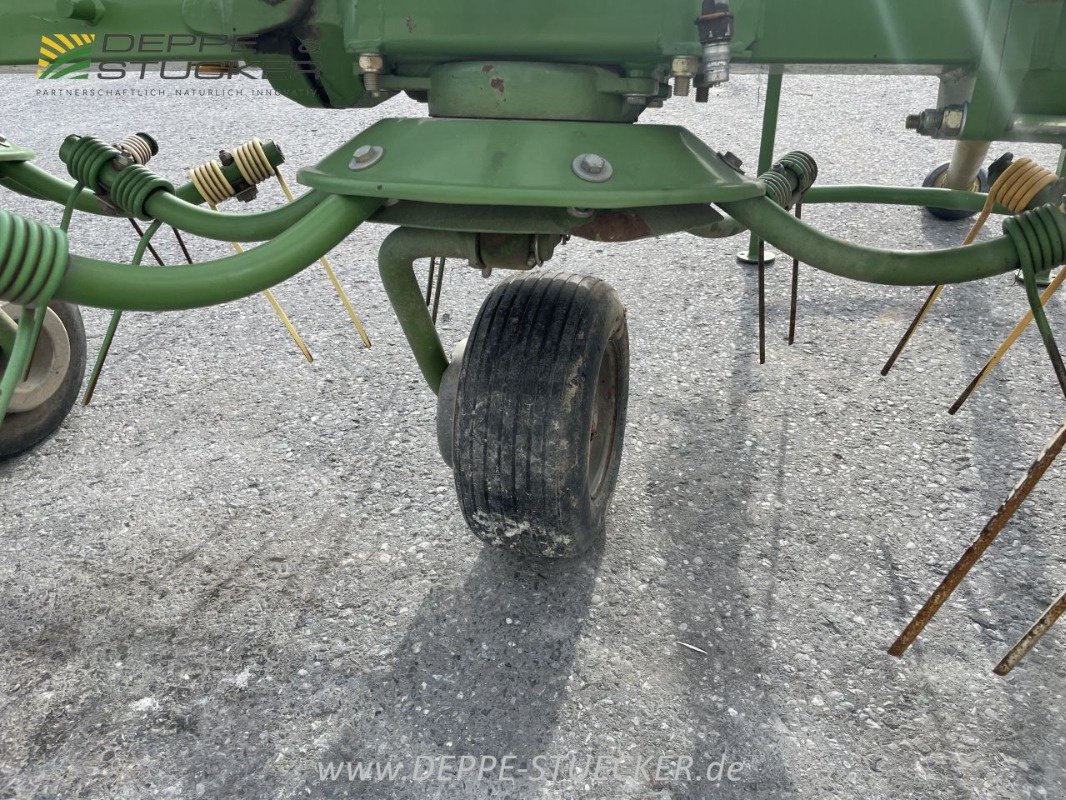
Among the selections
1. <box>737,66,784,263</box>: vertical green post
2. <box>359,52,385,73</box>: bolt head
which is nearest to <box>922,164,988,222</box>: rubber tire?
<box>737,66,784,263</box>: vertical green post

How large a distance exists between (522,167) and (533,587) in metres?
0.89

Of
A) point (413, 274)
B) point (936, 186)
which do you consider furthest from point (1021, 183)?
point (936, 186)

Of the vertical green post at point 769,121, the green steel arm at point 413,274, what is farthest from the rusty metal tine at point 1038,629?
the vertical green post at point 769,121

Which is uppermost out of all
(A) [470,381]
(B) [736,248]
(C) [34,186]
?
(C) [34,186]

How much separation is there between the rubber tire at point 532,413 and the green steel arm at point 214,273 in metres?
0.40

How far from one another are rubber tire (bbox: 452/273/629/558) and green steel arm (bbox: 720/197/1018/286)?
0.37 metres

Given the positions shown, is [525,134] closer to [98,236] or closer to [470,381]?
[470,381]

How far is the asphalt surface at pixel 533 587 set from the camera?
1.32 m

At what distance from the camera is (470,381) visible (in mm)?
1475

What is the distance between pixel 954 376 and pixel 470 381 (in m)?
1.71

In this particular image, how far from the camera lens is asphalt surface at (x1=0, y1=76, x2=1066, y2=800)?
132 centimetres

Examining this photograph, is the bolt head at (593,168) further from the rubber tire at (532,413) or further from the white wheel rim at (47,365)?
the white wheel rim at (47,365)

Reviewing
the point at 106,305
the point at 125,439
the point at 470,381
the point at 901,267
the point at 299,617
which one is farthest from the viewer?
the point at 125,439

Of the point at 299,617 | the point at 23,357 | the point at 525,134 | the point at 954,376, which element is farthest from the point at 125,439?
the point at 954,376
